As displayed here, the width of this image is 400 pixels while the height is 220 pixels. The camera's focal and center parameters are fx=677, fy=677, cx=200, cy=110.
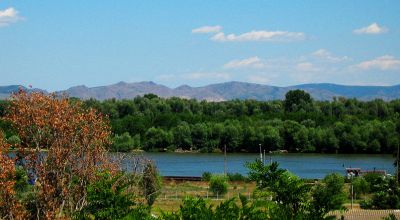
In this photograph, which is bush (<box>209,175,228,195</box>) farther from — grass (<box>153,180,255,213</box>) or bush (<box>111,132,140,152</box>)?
bush (<box>111,132,140,152</box>)

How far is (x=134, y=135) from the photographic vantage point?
84.1 m

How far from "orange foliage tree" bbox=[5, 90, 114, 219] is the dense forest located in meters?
56.6

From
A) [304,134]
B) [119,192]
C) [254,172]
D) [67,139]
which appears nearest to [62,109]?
[67,139]

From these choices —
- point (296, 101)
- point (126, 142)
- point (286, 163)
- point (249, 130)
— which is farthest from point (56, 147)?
point (296, 101)

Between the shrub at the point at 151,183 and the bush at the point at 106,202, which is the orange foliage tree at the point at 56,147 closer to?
the bush at the point at 106,202

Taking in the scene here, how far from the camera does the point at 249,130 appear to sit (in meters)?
82.6

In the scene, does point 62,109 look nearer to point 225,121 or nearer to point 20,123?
point 20,123

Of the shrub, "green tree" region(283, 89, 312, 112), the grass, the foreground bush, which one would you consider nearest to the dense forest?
"green tree" region(283, 89, 312, 112)

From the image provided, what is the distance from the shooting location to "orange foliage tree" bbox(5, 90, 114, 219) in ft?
44.6

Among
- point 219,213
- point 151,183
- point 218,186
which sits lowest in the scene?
point 218,186

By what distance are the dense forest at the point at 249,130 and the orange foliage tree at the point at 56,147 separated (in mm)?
56570

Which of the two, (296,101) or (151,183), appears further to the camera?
(296,101)

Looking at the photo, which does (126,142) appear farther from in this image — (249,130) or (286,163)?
(286,163)

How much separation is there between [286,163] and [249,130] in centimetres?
1684
